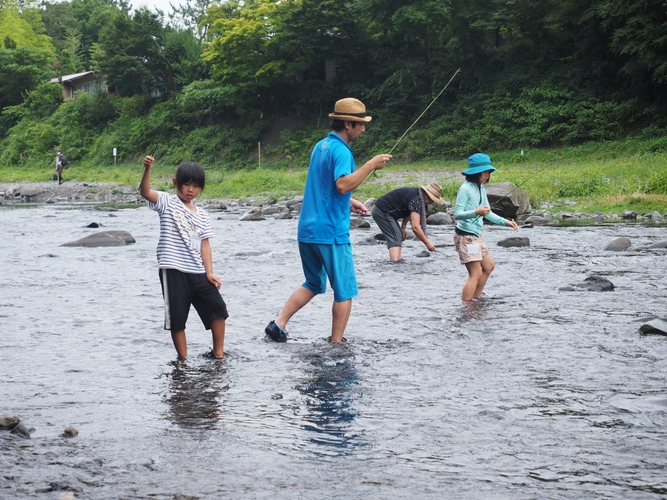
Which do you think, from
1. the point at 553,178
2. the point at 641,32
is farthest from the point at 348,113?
the point at 641,32

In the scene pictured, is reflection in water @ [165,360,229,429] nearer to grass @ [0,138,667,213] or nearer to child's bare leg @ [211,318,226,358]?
child's bare leg @ [211,318,226,358]

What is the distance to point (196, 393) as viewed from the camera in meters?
4.80

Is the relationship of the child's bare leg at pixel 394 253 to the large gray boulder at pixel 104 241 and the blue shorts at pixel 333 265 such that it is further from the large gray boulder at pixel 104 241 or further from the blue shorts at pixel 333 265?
the large gray boulder at pixel 104 241

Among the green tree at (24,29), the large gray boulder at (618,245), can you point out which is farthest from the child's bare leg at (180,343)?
the green tree at (24,29)

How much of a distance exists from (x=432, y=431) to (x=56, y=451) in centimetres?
184

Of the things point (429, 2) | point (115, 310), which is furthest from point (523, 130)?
point (115, 310)

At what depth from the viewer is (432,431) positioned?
13.3 ft

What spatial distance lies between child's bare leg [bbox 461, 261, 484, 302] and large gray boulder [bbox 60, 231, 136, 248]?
27.4 ft

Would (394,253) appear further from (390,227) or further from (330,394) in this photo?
(330,394)

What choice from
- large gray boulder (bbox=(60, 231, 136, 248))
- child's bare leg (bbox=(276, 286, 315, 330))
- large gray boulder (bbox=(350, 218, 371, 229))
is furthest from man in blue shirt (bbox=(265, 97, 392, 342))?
large gray boulder (bbox=(350, 218, 371, 229))

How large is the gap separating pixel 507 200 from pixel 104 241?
8882mm

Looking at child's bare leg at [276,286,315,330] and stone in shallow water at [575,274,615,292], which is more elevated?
child's bare leg at [276,286,315,330]

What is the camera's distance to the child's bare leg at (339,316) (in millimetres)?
6105

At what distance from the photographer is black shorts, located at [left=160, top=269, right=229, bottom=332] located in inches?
209
